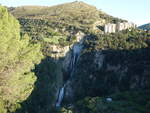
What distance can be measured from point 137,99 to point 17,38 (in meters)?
18.6

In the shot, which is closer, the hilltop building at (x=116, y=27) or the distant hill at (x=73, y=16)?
the hilltop building at (x=116, y=27)

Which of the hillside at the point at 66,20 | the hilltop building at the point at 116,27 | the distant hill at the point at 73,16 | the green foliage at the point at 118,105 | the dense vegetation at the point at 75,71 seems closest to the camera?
the dense vegetation at the point at 75,71

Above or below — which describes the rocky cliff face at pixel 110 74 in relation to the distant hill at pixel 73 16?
below

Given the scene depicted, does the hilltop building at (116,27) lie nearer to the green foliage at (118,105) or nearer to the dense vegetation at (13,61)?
the green foliage at (118,105)

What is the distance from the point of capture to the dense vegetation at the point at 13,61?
22453 millimetres

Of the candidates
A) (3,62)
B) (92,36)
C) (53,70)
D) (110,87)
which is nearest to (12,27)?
(3,62)

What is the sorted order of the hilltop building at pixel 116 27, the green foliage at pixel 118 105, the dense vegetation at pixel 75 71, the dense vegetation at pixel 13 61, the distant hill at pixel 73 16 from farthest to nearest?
1. the distant hill at pixel 73 16
2. the hilltop building at pixel 116 27
3. the green foliage at pixel 118 105
4. the dense vegetation at pixel 75 71
5. the dense vegetation at pixel 13 61

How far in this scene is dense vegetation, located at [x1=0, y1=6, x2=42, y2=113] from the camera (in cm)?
2245

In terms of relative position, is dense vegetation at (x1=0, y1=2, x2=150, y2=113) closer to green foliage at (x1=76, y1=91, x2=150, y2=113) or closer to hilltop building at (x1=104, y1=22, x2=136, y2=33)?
green foliage at (x1=76, y1=91, x2=150, y2=113)

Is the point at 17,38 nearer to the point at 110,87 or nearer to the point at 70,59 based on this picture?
the point at 110,87

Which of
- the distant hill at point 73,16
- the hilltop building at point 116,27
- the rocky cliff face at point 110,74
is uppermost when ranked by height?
the distant hill at point 73,16

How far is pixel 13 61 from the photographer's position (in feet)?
76.2

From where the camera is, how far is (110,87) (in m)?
52.8

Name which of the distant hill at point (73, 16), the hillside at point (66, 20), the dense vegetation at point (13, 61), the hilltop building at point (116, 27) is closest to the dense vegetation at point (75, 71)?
the dense vegetation at point (13, 61)
